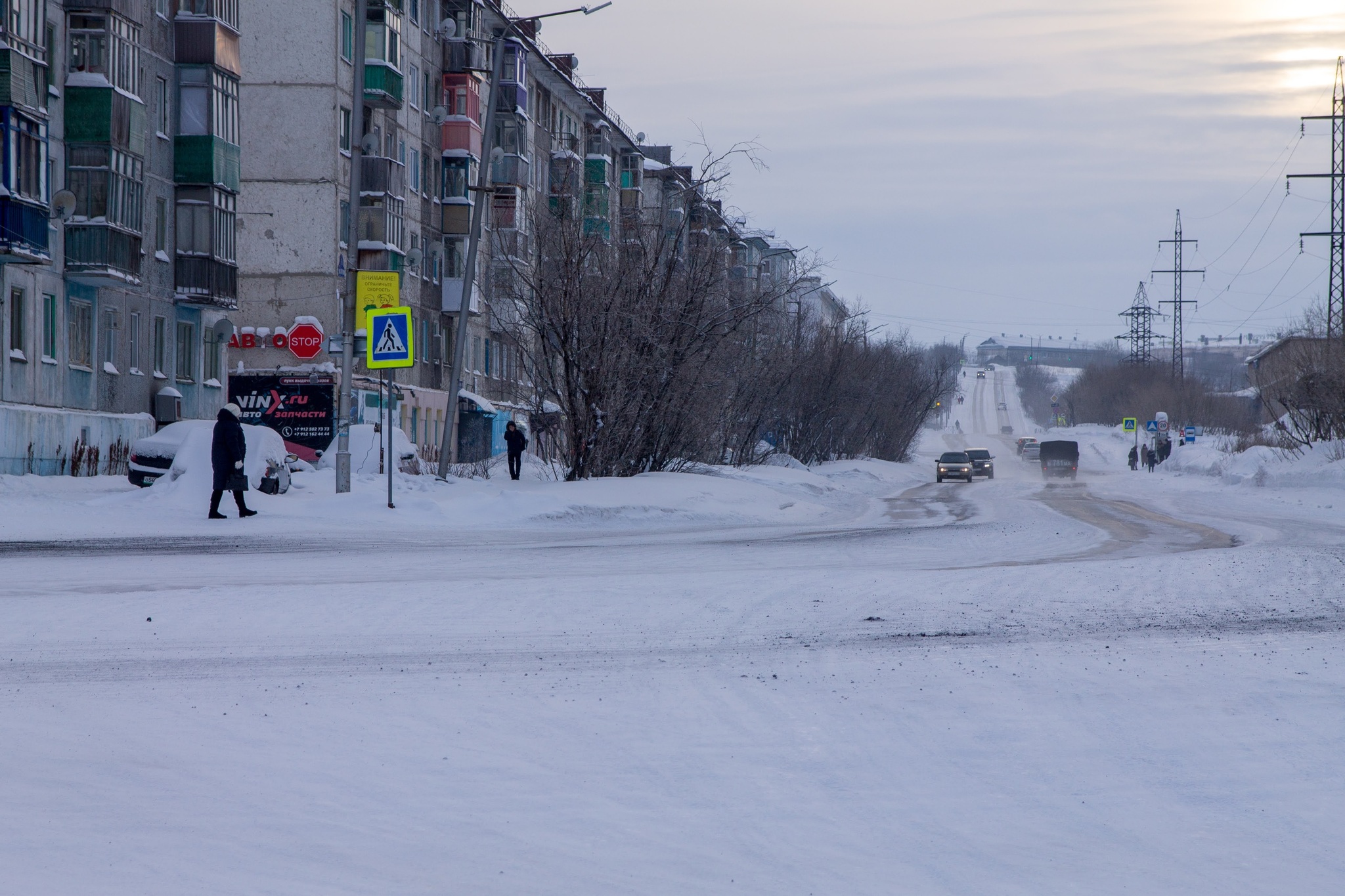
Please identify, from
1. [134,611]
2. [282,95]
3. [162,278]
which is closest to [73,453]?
[162,278]

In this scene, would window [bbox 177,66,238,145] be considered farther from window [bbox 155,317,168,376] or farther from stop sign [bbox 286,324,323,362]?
stop sign [bbox 286,324,323,362]

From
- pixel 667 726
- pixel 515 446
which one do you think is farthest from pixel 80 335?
pixel 667 726

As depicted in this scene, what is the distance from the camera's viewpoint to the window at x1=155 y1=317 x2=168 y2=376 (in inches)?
1526

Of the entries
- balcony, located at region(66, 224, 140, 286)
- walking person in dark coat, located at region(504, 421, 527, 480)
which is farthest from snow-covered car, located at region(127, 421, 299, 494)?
balcony, located at region(66, 224, 140, 286)

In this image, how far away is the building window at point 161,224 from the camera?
1508 inches

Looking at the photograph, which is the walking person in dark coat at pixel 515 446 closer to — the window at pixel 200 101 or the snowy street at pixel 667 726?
the window at pixel 200 101

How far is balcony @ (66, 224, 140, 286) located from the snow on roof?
74.6 feet

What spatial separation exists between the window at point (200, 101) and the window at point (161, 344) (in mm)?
5030

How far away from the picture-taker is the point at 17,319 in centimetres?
3241

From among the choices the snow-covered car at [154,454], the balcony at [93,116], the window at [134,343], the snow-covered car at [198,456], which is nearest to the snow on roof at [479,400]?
the window at [134,343]

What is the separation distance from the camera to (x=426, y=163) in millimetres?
57344

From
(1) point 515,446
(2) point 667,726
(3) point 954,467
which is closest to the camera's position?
(2) point 667,726

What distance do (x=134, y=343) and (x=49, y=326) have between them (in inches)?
154

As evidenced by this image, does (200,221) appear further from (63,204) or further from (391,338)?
(391,338)
